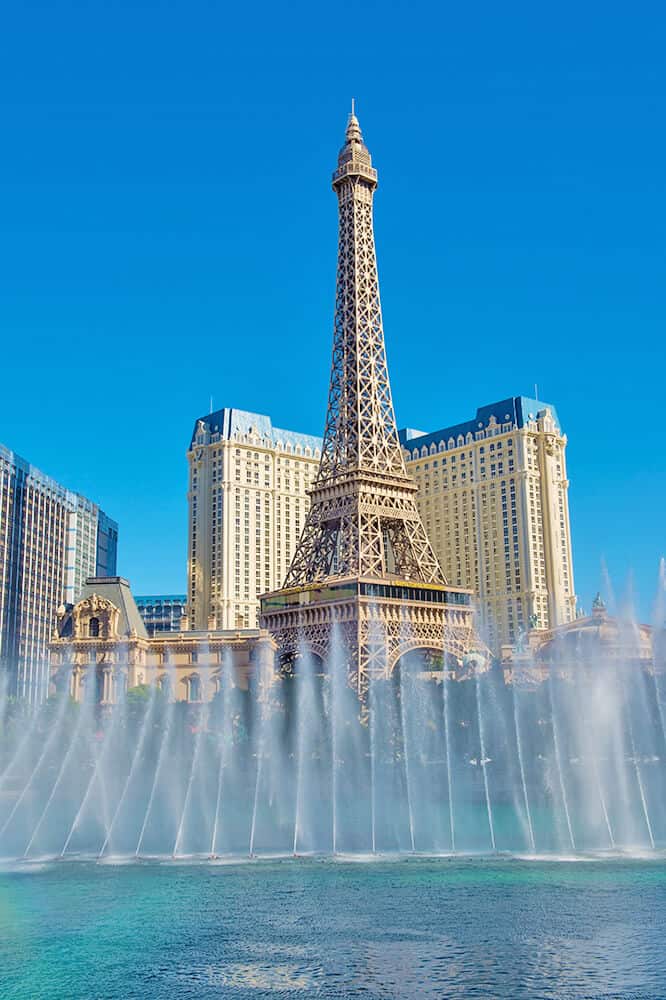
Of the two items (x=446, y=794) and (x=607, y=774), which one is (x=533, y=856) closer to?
(x=607, y=774)

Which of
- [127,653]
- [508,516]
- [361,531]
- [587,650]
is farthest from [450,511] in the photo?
[587,650]

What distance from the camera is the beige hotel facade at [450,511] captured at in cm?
17175

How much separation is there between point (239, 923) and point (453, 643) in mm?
72631

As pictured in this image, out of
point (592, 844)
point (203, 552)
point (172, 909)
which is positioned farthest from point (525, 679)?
point (203, 552)

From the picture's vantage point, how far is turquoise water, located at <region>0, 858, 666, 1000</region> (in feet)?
92.3

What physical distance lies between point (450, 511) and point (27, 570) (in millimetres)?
75332

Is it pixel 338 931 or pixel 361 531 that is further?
pixel 361 531

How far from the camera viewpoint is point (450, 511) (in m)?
187

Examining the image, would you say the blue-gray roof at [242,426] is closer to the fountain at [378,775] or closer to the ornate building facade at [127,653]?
the ornate building facade at [127,653]

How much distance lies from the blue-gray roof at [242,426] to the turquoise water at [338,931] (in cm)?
14306

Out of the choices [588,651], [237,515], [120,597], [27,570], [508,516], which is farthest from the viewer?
[237,515]

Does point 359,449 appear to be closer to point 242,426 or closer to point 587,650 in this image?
point 587,650

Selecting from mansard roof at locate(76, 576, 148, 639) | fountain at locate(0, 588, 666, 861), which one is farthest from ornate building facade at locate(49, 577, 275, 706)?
fountain at locate(0, 588, 666, 861)

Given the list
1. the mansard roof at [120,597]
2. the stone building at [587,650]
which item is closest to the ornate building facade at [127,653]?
the mansard roof at [120,597]
